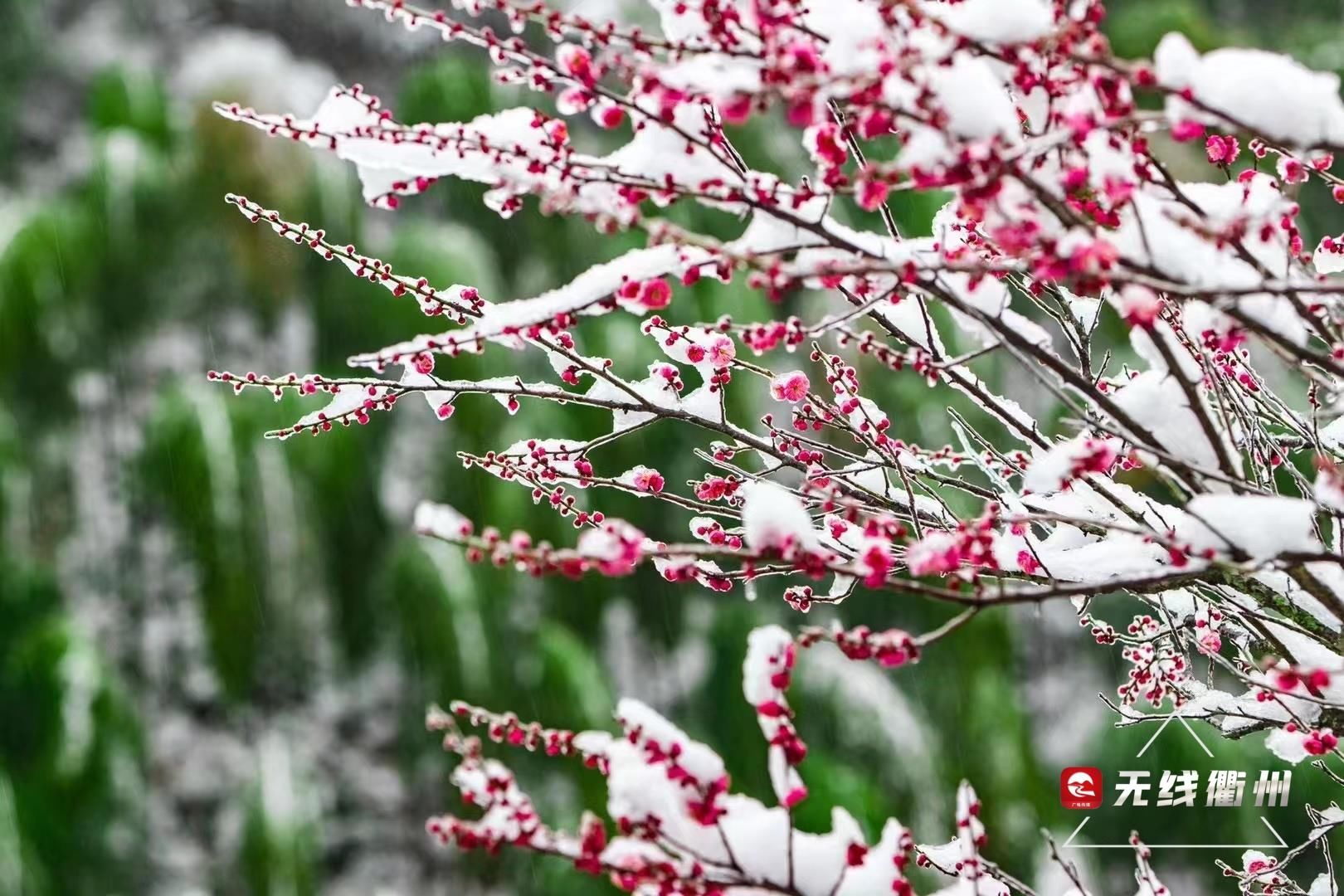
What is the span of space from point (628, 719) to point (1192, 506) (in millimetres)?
392

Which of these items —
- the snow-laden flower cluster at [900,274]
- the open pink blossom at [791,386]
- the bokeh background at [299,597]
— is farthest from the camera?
the bokeh background at [299,597]

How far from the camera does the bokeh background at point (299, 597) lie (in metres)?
2.84

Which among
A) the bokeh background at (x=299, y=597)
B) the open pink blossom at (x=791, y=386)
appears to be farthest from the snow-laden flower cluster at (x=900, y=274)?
the bokeh background at (x=299, y=597)

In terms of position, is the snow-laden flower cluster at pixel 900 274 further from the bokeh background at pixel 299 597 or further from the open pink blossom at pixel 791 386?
the bokeh background at pixel 299 597

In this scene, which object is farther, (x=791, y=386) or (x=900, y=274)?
(x=791, y=386)

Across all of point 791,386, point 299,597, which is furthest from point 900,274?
point 299,597

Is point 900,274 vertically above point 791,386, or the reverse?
point 900,274

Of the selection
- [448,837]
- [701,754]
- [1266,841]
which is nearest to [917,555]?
[701,754]

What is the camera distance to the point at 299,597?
117 inches

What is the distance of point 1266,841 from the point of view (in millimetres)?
3203

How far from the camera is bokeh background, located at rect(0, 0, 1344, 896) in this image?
9.31ft

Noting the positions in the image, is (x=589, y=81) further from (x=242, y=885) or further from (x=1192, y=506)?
(x=242, y=885)

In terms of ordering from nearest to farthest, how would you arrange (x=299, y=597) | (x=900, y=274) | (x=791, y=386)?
(x=900, y=274)
(x=791, y=386)
(x=299, y=597)

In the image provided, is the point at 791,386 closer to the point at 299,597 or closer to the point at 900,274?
the point at 900,274
